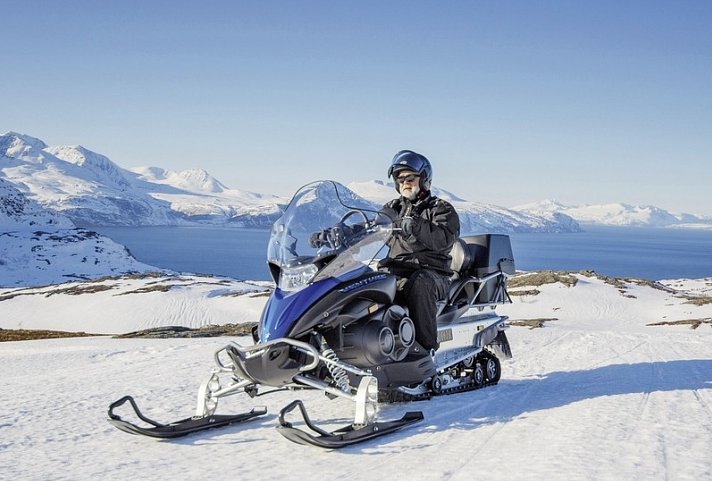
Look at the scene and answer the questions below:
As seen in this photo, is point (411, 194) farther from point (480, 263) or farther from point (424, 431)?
point (424, 431)

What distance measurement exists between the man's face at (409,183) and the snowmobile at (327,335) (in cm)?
61

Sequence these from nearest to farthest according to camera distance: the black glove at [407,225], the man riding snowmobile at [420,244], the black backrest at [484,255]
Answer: the black glove at [407,225], the man riding snowmobile at [420,244], the black backrest at [484,255]

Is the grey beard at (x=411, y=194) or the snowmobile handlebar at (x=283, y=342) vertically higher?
the grey beard at (x=411, y=194)

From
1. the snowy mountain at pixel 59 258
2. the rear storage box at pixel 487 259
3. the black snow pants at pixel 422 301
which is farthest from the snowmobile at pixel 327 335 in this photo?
the snowy mountain at pixel 59 258

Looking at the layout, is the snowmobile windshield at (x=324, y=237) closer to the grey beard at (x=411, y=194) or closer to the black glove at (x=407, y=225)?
the black glove at (x=407, y=225)

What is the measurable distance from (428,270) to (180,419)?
2.79 meters

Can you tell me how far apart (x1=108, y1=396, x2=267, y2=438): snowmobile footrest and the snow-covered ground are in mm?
86

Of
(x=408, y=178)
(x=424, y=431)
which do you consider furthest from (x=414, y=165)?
(x=424, y=431)

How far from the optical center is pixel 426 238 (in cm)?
627

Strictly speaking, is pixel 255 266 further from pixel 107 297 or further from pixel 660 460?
pixel 660 460

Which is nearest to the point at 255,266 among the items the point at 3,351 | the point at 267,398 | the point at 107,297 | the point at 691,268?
the point at 107,297

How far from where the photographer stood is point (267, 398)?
7012 millimetres

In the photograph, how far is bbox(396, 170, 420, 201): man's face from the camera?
6.77m

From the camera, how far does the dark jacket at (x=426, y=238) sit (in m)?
6.35
